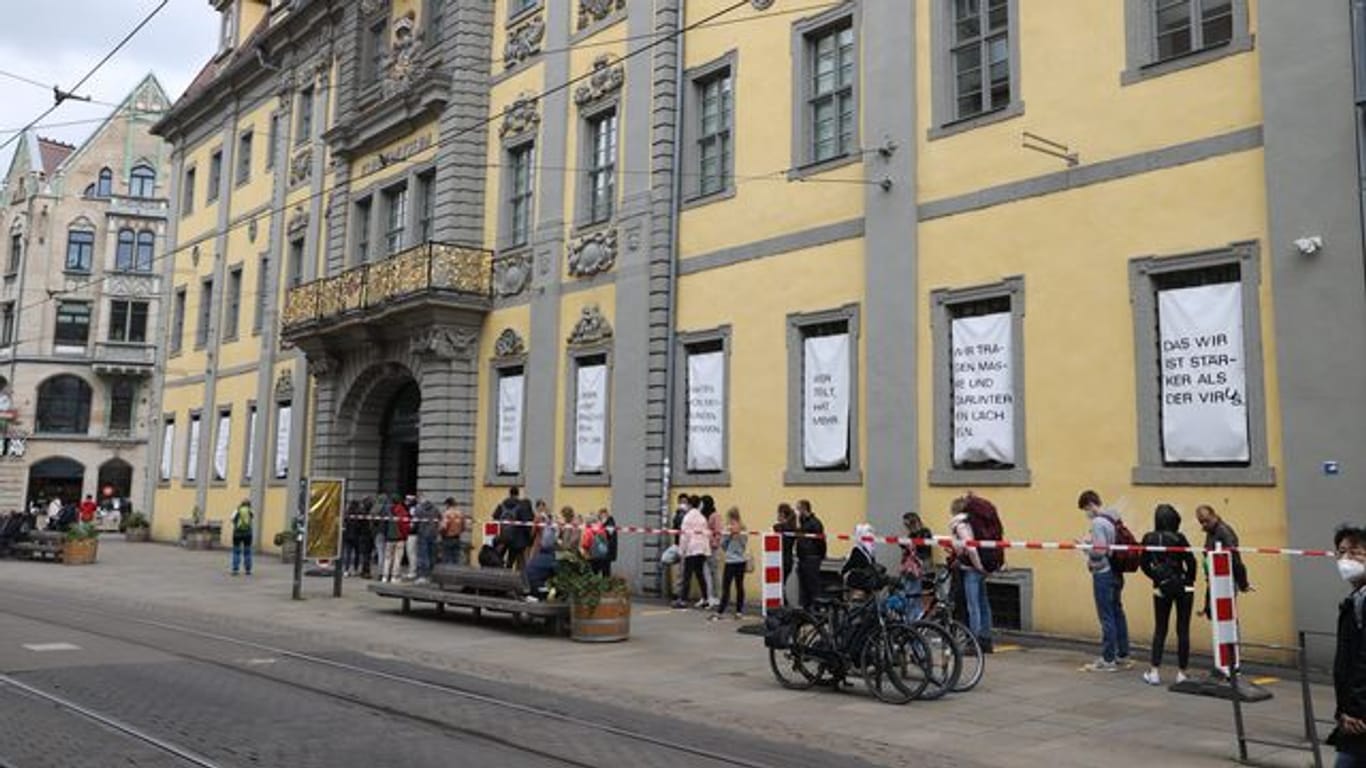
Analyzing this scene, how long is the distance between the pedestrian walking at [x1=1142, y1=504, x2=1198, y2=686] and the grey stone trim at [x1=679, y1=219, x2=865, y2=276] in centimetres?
698

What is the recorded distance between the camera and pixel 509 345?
23.8 metres

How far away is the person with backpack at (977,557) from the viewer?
1306 cm

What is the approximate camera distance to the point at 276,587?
2219 cm

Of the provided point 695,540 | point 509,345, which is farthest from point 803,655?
Answer: point 509,345

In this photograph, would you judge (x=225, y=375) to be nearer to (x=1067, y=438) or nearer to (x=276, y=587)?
(x=276, y=587)

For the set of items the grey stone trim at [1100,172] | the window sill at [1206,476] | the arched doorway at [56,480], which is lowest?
the window sill at [1206,476]

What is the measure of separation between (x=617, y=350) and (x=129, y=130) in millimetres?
49222

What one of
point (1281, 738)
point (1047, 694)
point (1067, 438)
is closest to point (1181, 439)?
point (1067, 438)

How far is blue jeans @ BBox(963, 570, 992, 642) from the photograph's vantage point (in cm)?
1305

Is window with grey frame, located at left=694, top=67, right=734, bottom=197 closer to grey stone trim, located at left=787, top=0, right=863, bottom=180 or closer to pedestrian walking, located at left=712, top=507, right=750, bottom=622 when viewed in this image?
grey stone trim, located at left=787, top=0, right=863, bottom=180

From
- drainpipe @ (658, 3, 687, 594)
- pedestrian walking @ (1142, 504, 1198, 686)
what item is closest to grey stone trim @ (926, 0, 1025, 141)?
drainpipe @ (658, 3, 687, 594)

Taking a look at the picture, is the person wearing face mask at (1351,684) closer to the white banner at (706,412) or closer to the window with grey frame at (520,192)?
the white banner at (706,412)

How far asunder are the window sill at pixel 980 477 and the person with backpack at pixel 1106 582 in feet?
7.32

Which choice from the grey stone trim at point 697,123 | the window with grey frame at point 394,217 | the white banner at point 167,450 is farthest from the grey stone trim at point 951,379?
Result: the white banner at point 167,450
